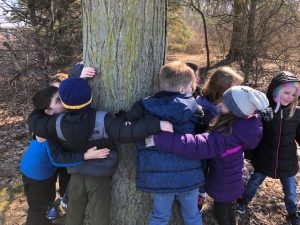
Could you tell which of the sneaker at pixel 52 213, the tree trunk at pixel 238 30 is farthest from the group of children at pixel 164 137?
the tree trunk at pixel 238 30

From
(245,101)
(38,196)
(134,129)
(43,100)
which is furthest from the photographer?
(38,196)

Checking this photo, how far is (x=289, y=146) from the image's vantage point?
349 cm

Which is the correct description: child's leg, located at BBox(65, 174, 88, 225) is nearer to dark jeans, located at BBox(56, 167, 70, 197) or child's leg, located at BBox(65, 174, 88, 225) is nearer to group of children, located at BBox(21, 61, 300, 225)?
group of children, located at BBox(21, 61, 300, 225)

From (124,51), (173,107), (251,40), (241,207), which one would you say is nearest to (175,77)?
(173,107)

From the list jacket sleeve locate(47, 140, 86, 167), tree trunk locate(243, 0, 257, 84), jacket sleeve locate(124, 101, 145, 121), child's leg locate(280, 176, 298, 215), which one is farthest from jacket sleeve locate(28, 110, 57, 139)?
tree trunk locate(243, 0, 257, 84)

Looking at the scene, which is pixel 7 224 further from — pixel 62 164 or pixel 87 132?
pixel 87 132

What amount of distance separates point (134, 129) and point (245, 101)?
87 centimetres

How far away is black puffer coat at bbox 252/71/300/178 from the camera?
11.2ft

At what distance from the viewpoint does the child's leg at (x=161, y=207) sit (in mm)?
2984

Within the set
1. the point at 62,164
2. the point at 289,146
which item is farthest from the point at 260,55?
the point at 62,164

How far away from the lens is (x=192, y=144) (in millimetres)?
2768

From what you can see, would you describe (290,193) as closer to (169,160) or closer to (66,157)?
(169,160)

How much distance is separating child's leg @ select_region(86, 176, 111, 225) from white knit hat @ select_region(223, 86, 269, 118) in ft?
3.96

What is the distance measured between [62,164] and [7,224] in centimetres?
149
